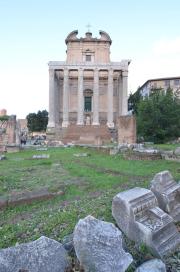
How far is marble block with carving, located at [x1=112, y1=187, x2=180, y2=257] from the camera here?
4156mm

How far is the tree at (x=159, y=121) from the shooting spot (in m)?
26.5

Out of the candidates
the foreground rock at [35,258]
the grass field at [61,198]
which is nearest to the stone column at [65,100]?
the grass field at [61,198]

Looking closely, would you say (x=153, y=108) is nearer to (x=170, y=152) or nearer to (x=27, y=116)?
(x=170, y=152)

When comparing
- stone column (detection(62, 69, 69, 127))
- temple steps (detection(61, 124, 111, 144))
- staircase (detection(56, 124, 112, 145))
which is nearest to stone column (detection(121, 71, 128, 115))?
staircase (detection(56, 124, 112, 145))

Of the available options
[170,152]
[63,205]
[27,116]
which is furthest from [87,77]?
[63,205]

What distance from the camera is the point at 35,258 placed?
322cm

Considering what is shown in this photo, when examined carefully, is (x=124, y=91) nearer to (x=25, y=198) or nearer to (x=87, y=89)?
(x=87, y=89)

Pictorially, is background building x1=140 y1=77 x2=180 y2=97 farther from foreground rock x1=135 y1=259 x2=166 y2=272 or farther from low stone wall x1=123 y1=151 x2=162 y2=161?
foreground rock x1=135 y1=259 x2=166 y2=272

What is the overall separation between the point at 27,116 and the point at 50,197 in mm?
62865

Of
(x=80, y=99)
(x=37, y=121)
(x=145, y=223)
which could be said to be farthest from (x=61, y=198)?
(x=37, y=121)

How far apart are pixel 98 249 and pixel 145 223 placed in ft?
3.57

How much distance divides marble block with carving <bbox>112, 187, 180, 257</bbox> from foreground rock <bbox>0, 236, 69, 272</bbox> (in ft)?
4.01

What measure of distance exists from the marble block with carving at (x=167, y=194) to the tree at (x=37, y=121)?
61311 mm

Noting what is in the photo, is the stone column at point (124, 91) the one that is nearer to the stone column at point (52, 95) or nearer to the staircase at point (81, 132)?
the staircase at point (81, 132)
